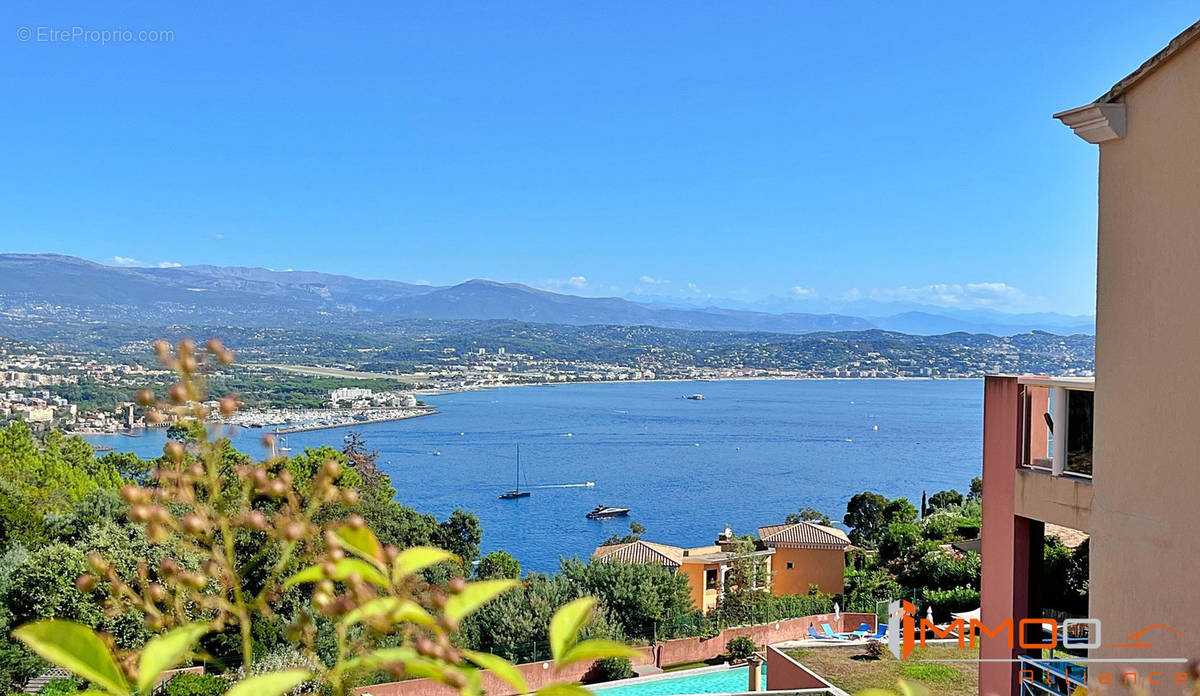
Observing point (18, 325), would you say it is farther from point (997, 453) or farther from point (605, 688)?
point (997, 453)

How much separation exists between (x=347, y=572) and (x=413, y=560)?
0.26 ft

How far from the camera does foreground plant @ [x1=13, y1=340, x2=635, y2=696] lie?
58cm

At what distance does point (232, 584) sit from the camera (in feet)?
2.25

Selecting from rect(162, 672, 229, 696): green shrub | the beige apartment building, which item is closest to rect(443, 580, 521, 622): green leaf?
the beige apartment building

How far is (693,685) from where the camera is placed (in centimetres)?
1279

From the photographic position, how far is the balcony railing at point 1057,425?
438 centimetres

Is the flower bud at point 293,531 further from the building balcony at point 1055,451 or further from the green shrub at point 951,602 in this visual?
the green shrub at point 951,602

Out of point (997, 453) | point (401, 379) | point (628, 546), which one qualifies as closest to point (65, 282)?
point (401, 379)

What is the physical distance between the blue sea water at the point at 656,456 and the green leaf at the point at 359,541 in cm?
3342

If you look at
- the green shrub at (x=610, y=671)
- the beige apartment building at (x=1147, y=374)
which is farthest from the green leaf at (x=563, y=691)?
the green shrub at (x=610, y=671)

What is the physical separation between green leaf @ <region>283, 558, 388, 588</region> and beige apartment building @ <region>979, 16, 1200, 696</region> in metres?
3.11

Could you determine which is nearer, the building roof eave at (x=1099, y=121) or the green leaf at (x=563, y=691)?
the green leaf at (x=563, y=691)

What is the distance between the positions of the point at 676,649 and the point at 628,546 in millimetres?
9379

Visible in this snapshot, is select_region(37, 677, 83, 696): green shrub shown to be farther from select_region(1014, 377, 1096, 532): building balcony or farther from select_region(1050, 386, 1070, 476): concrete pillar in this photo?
select_region(1050, 386, 1070, 476): concrete pillar
